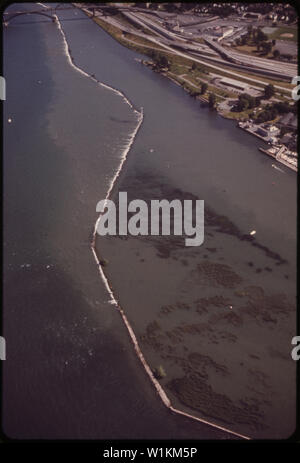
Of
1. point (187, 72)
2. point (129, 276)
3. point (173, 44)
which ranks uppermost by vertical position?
point (173, 44)

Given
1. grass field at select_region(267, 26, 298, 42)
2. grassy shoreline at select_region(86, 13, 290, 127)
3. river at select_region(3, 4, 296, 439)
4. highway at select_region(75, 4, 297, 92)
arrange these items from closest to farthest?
river at select_region(3, 4, 296, 439) < grassy shoreline at select_region(86, 13, 290, 127) < highway at select_region(75, 4, 297, 92) < grass field at select_region(267, 26, 298, 42)

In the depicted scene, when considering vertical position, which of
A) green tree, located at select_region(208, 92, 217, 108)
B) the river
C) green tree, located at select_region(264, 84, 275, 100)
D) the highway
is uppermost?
the highway

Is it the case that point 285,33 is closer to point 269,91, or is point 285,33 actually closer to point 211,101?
point 269,91

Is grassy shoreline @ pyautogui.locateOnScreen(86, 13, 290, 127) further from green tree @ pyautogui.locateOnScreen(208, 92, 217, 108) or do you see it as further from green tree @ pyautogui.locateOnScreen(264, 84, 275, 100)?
green tree @ pyautogui.locateOnScreen(264, 84, 275, 100)

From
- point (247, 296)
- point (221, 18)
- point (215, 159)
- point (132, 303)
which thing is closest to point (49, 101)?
point (215, 159)

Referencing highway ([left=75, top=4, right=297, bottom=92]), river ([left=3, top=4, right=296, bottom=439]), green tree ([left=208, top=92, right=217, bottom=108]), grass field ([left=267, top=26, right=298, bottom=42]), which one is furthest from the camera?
grass field ([left=267, top=26, right=298, bottom=42])

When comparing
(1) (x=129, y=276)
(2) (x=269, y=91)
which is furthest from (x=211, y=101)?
(1) (x=129, y=276)

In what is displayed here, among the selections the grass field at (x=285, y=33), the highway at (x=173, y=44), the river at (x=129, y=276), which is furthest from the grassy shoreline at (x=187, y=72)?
the grass field at (x=285, y=33)

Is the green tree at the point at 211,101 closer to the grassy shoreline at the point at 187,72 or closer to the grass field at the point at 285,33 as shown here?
the grassy shoreline at the point at 187,72

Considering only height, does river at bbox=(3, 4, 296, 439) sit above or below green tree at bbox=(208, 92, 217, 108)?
below

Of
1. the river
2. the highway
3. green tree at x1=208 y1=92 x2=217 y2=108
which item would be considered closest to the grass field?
the highway

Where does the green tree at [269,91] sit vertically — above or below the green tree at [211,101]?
above

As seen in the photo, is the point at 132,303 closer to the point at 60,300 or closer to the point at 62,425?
the point at 60,300
